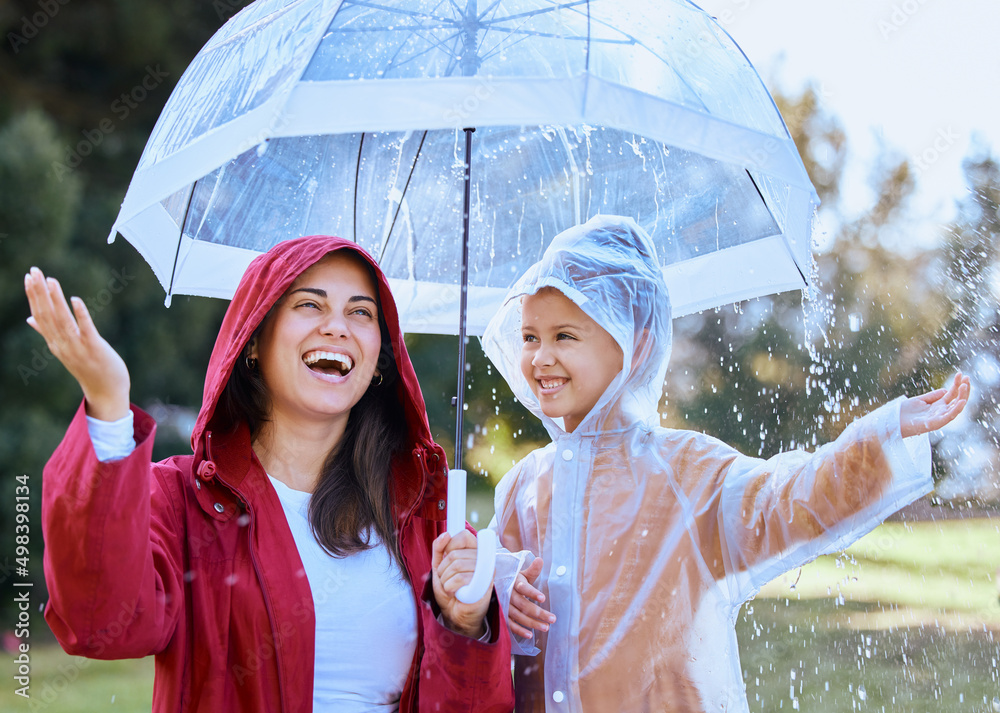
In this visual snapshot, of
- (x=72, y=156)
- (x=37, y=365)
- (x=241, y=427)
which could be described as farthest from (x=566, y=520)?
(x=72, y=156)

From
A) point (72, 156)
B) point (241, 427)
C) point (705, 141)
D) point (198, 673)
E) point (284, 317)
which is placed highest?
point (72, 156)

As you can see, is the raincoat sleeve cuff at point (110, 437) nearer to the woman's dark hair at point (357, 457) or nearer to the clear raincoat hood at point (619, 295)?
the woman's dark hair at point (357, 457)

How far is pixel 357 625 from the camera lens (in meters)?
1.92

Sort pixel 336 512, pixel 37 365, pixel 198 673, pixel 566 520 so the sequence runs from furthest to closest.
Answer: pixel 37 365 → pixel 566 520 → pixel 336 512 → pixel 198 673

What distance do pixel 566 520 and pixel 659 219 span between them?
96 cm

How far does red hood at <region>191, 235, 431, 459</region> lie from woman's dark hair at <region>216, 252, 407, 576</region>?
0.16ft

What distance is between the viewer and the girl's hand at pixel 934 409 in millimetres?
1825

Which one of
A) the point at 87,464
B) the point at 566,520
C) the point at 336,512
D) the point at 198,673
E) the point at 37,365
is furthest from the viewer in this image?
the point at 37,365

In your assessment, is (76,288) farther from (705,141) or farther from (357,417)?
(705,141)

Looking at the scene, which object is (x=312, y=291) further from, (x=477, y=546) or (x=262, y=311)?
(x=477, y=546)

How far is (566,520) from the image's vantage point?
87.3 inches

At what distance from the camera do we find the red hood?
2.00 meters

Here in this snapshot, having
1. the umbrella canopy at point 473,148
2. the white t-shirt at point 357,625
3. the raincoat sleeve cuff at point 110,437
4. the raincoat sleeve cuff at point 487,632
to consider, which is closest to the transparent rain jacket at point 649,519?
the raincoat sleeve cuff at point 487,632

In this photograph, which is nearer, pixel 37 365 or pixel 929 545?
pixel 37 365
